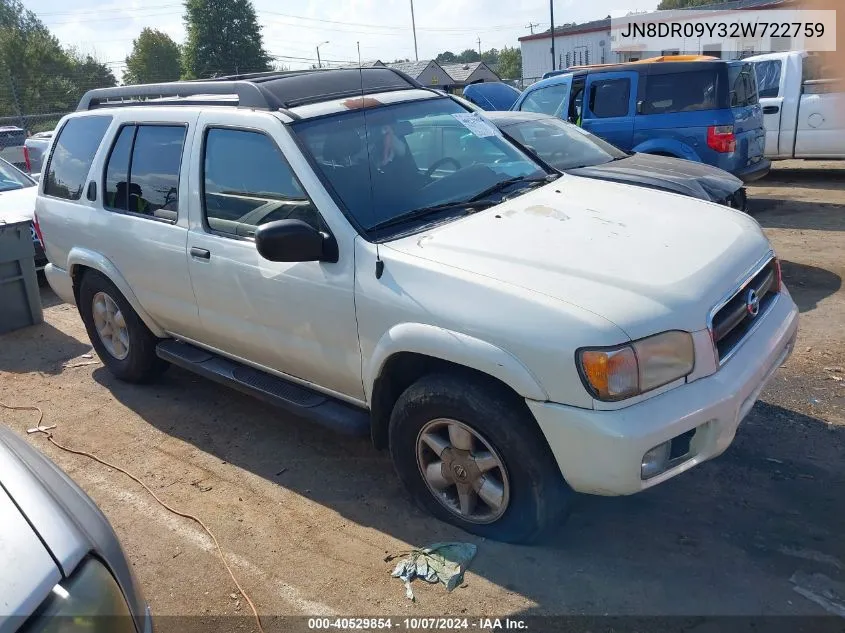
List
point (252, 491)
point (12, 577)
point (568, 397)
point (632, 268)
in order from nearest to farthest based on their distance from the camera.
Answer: point (12, 577) < point (568, 397) < point (632, 268) < point (252, 491)

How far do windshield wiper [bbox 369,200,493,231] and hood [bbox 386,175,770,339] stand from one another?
8 centimetres

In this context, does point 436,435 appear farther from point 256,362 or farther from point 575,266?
point 256,362

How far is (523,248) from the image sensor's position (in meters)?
3.18

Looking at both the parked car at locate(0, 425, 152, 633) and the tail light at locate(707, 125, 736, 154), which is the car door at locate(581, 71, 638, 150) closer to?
the tail light at locate(707, 125, 736, 154)

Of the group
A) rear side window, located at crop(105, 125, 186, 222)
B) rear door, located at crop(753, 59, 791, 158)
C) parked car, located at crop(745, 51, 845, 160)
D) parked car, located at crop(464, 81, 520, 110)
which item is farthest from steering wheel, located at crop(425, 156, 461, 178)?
parked car, located at crop(464, 81, 520, 110)

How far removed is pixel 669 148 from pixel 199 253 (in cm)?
679

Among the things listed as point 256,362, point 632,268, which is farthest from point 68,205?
point 632,268

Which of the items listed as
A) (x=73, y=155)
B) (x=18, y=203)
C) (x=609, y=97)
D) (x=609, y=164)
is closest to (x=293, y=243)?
(x=73, y=155)

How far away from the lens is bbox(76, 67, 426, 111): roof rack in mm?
3938

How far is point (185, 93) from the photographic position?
461 cm

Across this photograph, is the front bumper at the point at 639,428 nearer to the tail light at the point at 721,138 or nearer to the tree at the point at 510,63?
the tail light at the point at 721,138

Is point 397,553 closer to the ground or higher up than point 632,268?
closer to the ground

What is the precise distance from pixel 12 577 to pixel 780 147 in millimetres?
12254

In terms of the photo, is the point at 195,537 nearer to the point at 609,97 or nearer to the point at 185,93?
the point at 185,93
